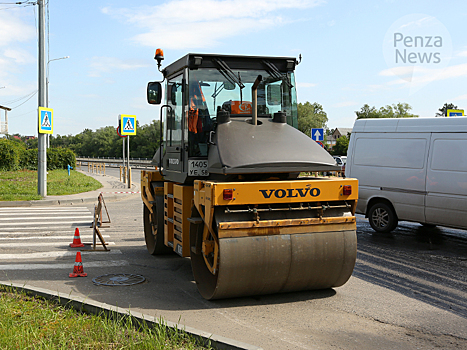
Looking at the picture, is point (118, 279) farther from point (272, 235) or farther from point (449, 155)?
point (449, 155)

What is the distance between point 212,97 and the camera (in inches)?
255

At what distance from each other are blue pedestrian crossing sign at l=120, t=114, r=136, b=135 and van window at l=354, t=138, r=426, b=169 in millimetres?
13417

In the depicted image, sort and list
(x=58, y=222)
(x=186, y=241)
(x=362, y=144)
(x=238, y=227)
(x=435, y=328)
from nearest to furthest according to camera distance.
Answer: (x=435, y=328) → (x=238, y=227) → (x=186, y=241) → (x=362, y=144) → (x=58, y=222)

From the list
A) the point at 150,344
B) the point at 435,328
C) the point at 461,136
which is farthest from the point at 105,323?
the point at 461,136

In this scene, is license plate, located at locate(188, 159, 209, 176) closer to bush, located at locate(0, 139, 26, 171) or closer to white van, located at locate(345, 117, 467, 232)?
white van, located at locate(345, 117, 467, 232)

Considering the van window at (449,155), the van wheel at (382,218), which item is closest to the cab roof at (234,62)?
the van window at (449,155)

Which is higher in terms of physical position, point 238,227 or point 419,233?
point 238,227

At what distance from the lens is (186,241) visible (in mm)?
6348

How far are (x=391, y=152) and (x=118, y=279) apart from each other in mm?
6627

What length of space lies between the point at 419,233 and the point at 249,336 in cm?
748

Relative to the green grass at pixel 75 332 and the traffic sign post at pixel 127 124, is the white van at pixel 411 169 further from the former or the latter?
the traffic sign post at pixel 127 124

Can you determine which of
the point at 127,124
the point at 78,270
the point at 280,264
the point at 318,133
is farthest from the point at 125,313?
the point at 127,124

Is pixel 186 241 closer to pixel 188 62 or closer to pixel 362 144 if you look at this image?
pixel 188 62

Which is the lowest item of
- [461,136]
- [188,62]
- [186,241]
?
[186,241]
